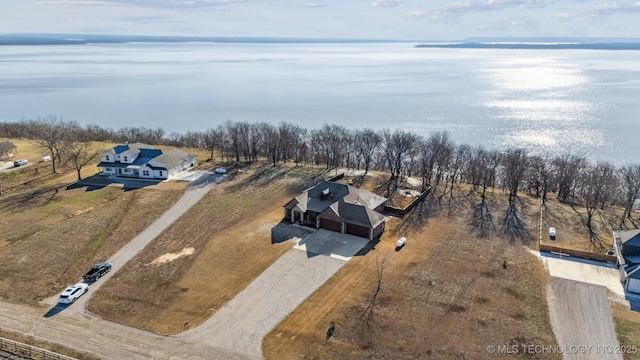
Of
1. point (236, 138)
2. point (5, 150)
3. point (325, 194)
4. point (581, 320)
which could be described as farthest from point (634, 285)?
point (5, 150)

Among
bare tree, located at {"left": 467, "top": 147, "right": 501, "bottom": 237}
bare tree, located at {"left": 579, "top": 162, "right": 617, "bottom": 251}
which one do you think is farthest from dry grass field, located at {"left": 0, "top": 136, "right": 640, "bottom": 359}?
bare tree, located at {"left": 579, "top": 162, "right": 617, "bottom": 251}

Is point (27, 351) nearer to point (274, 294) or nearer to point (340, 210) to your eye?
point (274, 294)

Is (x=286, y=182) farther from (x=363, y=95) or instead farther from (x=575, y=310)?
(x=363, y=95)

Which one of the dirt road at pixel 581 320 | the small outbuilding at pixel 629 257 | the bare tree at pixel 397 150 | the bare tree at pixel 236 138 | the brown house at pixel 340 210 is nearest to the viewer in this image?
the dirt road at pixel 581 320

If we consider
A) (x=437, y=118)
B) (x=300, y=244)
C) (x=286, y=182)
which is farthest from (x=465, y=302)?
(x=437, y=118)

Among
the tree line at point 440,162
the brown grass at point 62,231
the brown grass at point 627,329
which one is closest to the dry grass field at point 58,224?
the brown grass at point 62,231

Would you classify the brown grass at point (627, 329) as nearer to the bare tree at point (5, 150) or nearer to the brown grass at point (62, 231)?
the brown grass at point (62, 231)

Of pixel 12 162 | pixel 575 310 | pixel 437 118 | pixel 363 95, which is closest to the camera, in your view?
pixel 575 310
